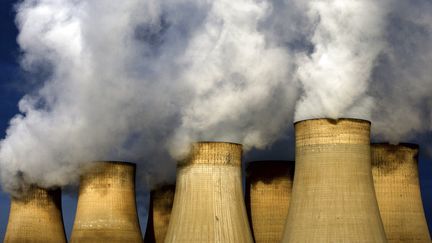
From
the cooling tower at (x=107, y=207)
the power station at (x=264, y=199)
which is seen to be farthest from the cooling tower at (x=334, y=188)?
the cooling tower at (x=107, y=207)

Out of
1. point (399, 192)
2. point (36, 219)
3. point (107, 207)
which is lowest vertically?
point (36, 219)

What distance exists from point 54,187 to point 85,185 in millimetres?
2364

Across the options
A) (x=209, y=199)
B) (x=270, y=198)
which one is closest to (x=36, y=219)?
(x=270, y=198)

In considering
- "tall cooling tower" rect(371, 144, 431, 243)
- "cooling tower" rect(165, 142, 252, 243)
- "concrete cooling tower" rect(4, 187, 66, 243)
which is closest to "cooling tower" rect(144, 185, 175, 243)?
"concrete cooling tower" rect(4, 187, 66, 243)

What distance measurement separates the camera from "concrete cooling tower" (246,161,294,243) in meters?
21.2

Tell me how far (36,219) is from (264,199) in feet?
22.7

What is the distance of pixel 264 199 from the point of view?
70.3ft

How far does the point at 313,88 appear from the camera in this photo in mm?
18172

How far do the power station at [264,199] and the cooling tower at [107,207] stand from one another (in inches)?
1.1

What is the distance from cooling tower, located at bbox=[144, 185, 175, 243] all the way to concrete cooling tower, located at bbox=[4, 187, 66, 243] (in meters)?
2.78

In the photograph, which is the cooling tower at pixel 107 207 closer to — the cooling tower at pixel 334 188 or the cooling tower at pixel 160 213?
the cooling tower at pixel 160 213

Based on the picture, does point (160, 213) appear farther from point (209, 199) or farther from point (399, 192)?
point (399, 192)

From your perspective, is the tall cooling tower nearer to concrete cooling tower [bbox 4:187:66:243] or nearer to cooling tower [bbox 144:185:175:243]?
cooling tower [bbox 144:185:175:243]

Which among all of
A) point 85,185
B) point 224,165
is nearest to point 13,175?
point 85,185
